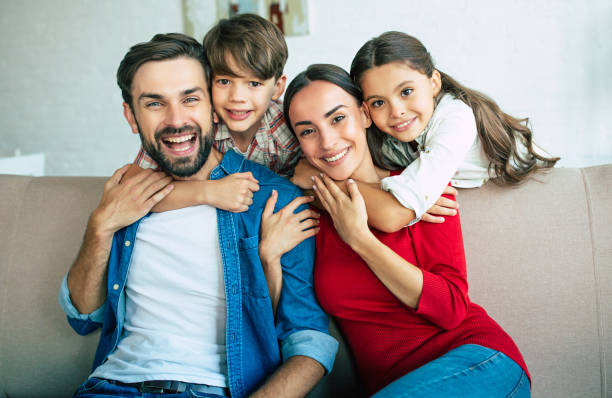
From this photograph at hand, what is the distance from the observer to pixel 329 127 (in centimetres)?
124

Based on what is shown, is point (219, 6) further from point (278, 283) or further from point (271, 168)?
point (278, 283)

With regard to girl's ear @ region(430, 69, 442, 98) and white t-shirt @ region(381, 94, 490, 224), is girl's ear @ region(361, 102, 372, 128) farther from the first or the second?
girl's ear @ region(430, 69, 442, 98)

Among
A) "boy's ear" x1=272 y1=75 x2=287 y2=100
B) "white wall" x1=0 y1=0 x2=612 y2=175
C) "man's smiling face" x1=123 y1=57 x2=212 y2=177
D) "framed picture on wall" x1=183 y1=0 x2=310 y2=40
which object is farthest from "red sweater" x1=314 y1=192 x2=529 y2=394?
"framed picture on wall" x1=183 y1=0 x2=310 y2=40

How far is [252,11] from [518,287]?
2.80 meters

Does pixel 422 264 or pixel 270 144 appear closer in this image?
pixel 422 264

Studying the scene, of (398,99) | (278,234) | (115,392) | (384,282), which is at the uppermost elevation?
(398,99)

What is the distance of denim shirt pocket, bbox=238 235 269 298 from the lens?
1226mm

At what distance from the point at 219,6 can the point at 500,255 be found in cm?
285

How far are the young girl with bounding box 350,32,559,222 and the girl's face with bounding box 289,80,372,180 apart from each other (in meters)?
0.11

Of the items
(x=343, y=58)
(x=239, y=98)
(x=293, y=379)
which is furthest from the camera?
(x=343, y=58)

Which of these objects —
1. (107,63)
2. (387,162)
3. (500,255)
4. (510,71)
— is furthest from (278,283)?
(107,63)

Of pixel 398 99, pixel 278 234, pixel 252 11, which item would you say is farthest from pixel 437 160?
pixel 252 11

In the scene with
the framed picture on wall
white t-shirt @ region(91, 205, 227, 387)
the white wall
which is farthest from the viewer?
the framed picture on wall

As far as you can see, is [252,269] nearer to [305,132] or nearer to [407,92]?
[305,132]
